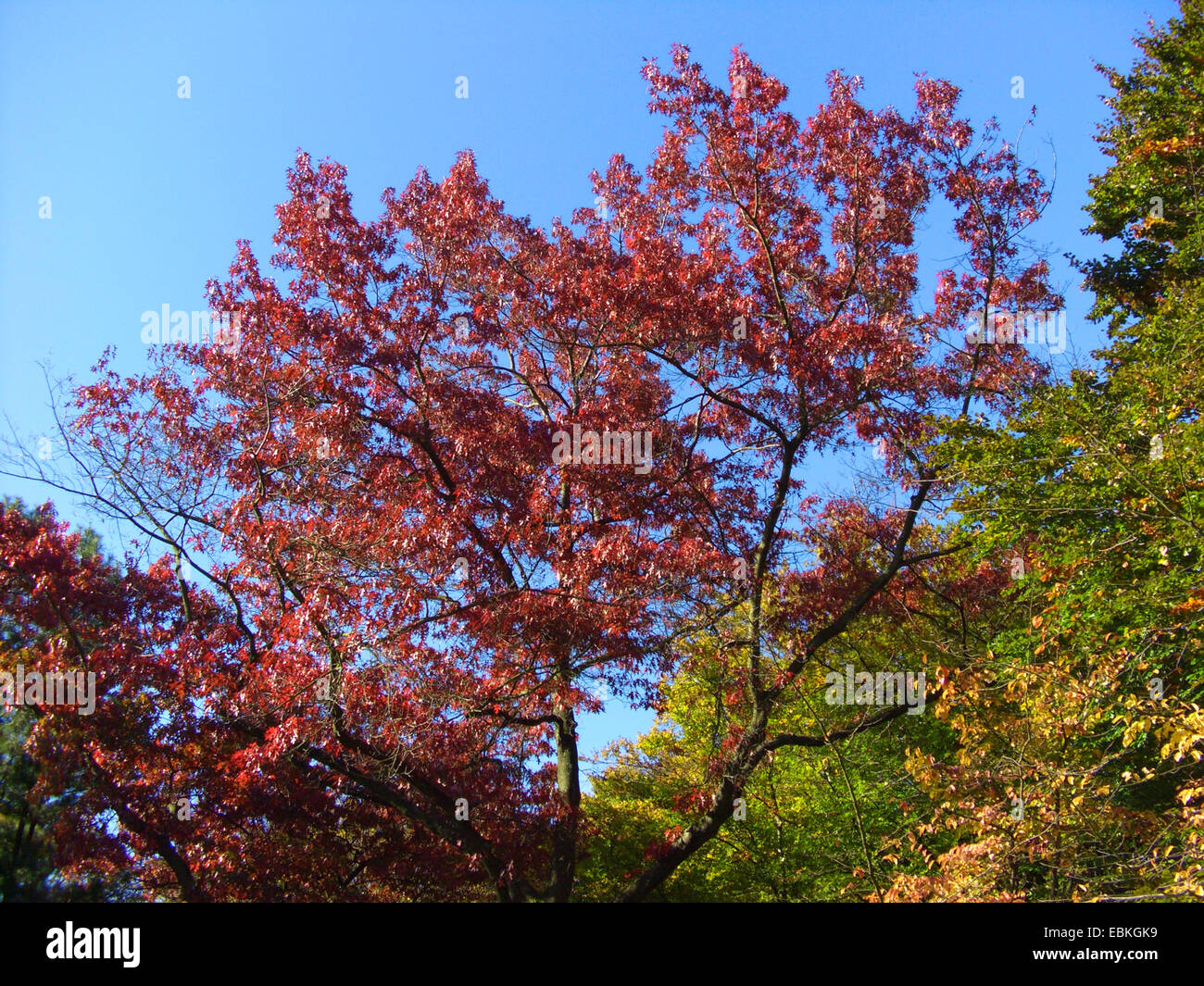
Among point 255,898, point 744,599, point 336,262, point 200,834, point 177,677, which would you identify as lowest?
point 255,898

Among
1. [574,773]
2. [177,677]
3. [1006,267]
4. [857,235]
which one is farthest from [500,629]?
[1006,267]

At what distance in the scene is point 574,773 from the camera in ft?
38.9

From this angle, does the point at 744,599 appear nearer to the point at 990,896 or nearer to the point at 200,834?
the point at 990,896

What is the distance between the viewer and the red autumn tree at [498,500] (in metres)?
9.88

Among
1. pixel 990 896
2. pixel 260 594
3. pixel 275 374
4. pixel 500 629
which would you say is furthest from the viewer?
pixel 260 594

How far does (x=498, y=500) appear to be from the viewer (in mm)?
11289

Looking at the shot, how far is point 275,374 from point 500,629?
417 centimetres

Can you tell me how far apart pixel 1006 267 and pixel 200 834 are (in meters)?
12.6

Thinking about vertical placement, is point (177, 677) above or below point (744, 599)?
below

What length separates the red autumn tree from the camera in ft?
32.4

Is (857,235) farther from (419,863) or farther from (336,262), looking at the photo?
(419,863)

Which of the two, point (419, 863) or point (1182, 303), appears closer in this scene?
point (1182, 303)

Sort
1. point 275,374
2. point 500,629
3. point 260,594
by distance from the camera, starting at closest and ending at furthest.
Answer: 1. point 500,629
2. point 275,374
3. point 260,594

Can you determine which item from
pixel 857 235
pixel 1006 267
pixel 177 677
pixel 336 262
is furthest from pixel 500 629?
pixel 1006 267
